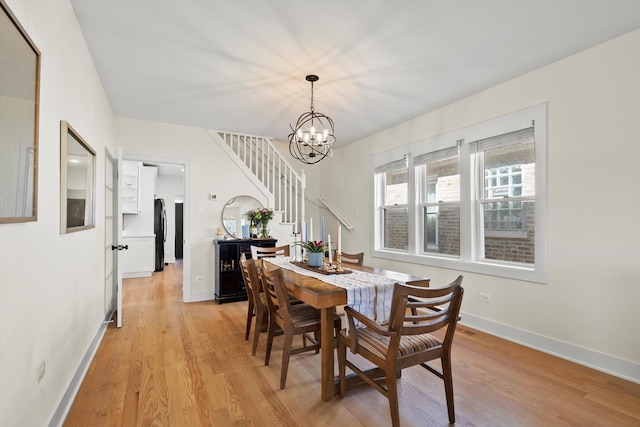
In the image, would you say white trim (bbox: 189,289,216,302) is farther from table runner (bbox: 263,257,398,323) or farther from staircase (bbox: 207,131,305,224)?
table runner (bbox: 263,257,398,323)

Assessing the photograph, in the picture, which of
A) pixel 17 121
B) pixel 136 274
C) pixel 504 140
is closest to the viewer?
pixel 17 121

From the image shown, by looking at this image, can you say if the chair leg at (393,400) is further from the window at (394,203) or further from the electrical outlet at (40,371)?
the window at (394,203)

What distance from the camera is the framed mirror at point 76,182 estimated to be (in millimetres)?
2018

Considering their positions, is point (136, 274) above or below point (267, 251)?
below

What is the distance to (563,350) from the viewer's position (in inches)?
110

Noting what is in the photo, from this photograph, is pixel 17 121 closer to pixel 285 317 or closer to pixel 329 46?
pixel 285 317

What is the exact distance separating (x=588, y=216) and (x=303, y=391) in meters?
2.73

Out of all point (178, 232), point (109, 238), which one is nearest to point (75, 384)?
point (109, 238)

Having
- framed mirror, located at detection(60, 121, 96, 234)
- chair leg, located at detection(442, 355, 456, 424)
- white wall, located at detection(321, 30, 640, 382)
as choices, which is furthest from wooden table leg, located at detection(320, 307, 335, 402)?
white wall, located at detection(321, 30, 640, 382)

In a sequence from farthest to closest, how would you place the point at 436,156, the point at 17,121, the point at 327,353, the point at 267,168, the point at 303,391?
the point at 267,168 → the point at 436,156 → the point at 303,391 → the point at 327,353 → the point at 17,121

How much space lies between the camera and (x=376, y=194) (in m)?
5.12

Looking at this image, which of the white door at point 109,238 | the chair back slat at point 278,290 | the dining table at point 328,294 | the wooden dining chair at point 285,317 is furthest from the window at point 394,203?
the white door at point 109,238

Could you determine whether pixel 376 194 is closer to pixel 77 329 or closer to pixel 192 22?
pixel 192 22

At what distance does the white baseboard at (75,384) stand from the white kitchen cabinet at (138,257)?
3761 mm
